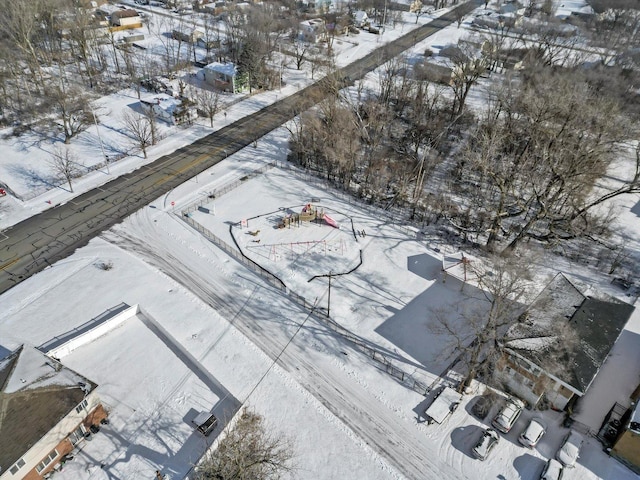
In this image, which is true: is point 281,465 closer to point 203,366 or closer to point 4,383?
point 203,366

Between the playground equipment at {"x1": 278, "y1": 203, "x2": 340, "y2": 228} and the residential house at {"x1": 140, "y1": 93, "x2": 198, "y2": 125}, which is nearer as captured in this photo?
the playground equipment at {"x1": 278, "y1": 203, "x2": 340, "y2": 228}

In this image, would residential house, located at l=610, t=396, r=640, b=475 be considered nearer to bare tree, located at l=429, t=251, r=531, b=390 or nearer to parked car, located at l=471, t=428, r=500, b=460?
parked car, located at l=471, t=428, r=500, b=460

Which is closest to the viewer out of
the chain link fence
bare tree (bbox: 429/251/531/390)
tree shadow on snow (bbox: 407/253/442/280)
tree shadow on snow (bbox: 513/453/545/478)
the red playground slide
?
tree shadow on snow (bbox: 513/453/545/478)

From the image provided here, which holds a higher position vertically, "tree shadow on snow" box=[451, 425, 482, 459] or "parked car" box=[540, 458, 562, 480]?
"parked car" box=[540, 458, 562, 480]

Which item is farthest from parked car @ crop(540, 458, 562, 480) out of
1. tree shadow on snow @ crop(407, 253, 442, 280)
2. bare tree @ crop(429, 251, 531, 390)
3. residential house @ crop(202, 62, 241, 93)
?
residential house @ crop(202, 62, 241, 93)

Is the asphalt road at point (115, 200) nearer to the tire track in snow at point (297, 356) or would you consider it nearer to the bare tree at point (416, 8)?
the tire track in snow at point (297, 356)

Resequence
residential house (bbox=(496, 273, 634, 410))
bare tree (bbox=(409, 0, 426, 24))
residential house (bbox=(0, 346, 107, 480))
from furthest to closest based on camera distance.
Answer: bare tree (bbox=(409, 0, 426, 24)) → residential house (bbox=(496, 273, 634, 410)) → residential house (bbox=(0, 346, 107, 480))

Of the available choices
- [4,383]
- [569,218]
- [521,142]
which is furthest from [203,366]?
[521,142]
